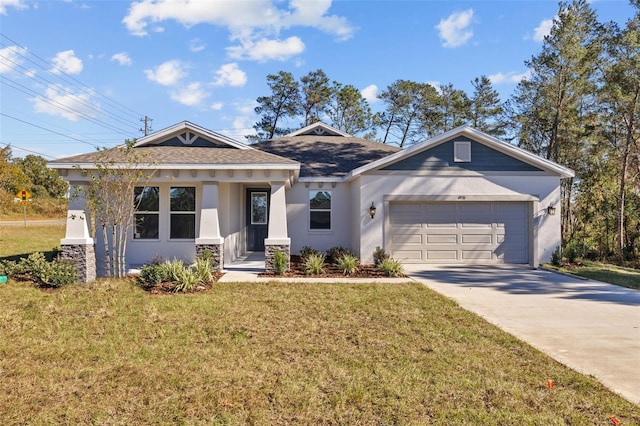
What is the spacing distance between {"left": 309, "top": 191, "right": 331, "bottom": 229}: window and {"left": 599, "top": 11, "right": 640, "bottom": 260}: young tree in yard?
1261 cm

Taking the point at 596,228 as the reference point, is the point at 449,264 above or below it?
below

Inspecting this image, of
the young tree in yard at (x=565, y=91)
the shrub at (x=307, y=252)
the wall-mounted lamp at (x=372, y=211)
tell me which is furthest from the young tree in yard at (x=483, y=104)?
the shrub at (x=307, y=252)

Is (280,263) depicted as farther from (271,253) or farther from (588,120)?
(588,120)

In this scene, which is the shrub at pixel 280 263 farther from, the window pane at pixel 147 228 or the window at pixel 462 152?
the window at pixel 462 152

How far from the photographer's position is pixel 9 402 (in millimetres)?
3625

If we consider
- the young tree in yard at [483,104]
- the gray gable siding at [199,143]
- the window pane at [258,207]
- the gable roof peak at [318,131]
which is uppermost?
the young tree in yard at [483,104]

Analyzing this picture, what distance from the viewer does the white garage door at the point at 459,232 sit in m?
12.9

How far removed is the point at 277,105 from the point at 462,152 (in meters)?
23.2

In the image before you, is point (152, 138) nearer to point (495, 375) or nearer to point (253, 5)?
point (253, 5)

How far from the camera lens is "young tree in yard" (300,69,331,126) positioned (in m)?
32.7

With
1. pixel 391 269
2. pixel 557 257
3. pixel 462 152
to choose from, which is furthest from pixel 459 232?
pixel 391 269

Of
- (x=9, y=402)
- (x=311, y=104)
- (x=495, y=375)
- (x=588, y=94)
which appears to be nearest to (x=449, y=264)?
(x=495, y=375)

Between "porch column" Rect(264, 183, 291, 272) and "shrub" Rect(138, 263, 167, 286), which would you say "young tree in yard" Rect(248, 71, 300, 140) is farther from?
"shrub" Rect(138, 263, 167, 286)

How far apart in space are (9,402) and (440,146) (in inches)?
482
